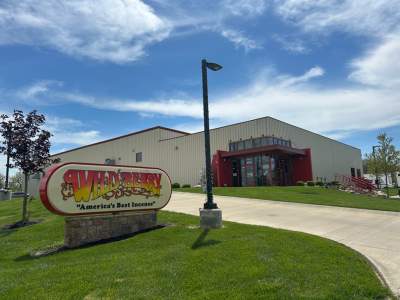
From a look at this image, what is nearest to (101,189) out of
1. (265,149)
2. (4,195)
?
(265,149)

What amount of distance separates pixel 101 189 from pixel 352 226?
8365mm

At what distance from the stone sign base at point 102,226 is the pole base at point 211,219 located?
1.88 m

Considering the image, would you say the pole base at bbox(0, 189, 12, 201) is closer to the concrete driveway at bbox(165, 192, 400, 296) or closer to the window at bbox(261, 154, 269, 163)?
the concrete driveway at bbox(165, 192, 400, 296)

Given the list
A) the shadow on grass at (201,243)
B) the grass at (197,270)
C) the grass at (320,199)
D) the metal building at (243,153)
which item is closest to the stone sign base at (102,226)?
the grass at (197,270)

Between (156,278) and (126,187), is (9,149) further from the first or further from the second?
(156,278)

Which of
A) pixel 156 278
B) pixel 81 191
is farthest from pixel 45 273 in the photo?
pixel 81 191

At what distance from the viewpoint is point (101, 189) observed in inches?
316

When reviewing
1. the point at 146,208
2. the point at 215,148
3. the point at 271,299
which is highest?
the point at 215,148

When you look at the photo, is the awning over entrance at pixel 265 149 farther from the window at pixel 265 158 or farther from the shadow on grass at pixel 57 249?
the shadow on grass at pixel 57 249

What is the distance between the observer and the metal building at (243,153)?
95.6 ft

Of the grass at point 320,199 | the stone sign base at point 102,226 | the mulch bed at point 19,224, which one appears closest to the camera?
the stone sign base at point 102,226

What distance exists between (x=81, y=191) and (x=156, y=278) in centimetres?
403

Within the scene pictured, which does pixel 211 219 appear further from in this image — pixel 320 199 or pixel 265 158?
pixel 265 158

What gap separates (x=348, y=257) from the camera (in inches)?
222
